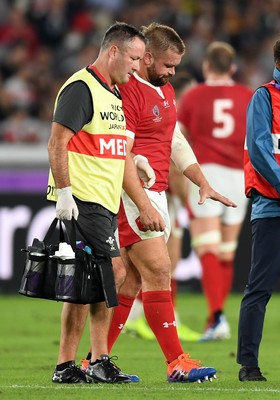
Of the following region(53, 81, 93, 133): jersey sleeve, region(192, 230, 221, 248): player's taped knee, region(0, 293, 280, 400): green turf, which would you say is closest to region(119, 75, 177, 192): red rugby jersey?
region(53, 81, 93, 133): jersey sleeve

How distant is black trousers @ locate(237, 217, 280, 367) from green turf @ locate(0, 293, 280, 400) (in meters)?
0.27

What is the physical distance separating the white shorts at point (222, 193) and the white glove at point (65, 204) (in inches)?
198

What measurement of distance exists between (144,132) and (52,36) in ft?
40.2

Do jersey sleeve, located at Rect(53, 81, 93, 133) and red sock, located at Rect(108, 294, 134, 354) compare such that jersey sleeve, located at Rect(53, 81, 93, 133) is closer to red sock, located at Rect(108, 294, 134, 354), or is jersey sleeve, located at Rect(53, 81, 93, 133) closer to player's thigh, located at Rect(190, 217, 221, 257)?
red sock, located at Rect(108, 294, 134, 354)

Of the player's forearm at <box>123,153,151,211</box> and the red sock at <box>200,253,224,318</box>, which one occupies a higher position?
the player's forearm at <box>123,153,151,211</box>

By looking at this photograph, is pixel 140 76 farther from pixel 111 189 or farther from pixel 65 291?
pixel 65 291

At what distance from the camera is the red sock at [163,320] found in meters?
7.80

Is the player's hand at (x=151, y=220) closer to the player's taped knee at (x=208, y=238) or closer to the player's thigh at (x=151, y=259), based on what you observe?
the player's thigh at (x=151, y=259)

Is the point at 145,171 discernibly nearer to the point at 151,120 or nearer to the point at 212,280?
the point at 151,120

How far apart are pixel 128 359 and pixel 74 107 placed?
3011 millimetres

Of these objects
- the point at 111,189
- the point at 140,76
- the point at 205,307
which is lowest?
the point at 205,307

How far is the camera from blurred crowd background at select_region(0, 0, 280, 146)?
1922cm

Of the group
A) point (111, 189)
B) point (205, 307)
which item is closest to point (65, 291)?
point (111, 189)

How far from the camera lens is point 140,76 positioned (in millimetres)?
8039
